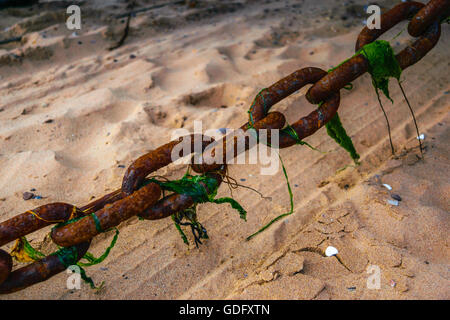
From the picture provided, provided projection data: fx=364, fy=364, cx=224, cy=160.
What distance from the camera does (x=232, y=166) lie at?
232 cm

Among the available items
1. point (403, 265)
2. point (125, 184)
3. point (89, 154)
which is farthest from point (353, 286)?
point (89, 154)

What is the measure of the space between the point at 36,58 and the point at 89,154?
6.37ft

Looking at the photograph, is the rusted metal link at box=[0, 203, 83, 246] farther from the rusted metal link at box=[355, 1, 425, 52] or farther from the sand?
the rusted metal link at box=[355, 1, 425, 52]

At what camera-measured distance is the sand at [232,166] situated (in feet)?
Answer: 5.46

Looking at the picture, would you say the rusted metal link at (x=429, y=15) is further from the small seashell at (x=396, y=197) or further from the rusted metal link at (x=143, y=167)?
the rusted metal link at (x=143, y=167)

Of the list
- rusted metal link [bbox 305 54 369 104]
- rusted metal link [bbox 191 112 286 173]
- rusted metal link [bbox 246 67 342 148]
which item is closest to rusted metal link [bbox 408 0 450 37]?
rusted metal link [bbox 305 54 369 104]

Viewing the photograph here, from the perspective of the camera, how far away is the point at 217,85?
9.80 feet

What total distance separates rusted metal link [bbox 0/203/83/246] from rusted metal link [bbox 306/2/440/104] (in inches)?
40.8

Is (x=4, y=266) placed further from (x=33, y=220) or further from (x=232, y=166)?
(x=232, y=166)

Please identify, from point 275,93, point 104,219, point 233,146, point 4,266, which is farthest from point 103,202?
point 275,93

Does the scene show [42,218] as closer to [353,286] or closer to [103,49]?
[353,286]

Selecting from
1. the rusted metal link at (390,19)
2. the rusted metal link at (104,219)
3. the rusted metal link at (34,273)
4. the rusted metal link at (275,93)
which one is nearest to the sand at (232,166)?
the rusted metal link at (34,273)

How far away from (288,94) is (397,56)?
1.90 ft
